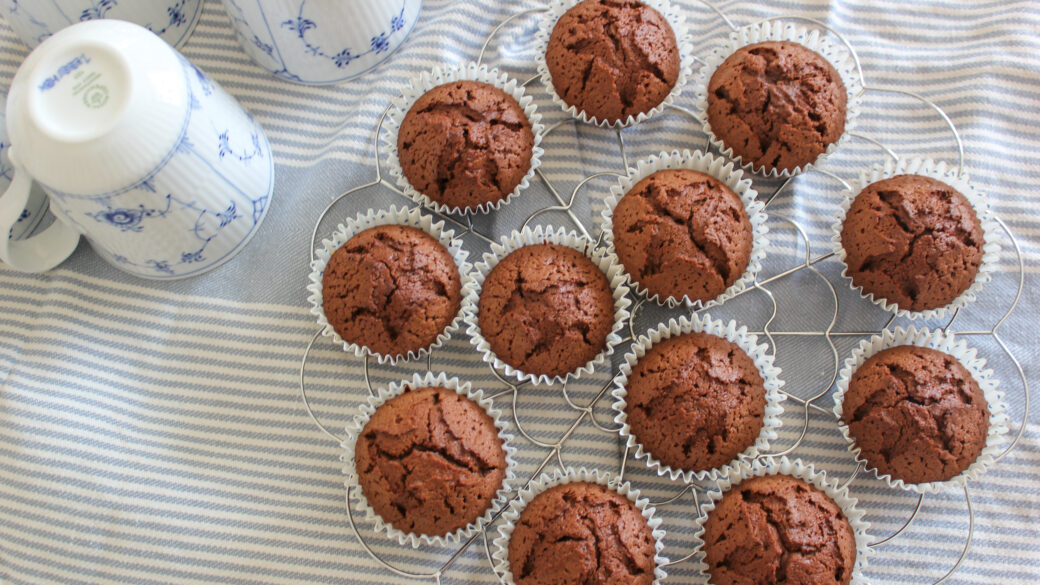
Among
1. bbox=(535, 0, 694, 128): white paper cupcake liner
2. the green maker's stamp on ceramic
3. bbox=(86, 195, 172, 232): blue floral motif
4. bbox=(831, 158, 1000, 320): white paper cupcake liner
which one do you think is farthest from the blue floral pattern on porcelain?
bbox=(831, 158, 1000, 320): white paper cupcake liner

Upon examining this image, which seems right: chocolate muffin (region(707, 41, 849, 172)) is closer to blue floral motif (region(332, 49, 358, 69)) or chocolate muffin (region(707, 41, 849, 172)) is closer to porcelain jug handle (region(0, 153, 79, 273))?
blue floral motif (region(332, 49, 358, 69))

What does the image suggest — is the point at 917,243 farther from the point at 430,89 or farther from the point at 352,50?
the point at 352,50

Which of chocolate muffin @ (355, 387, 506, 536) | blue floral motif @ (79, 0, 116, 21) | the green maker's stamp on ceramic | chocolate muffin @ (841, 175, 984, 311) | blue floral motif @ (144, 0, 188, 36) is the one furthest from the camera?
blue floral motif @ (144, 0, 188, 36)

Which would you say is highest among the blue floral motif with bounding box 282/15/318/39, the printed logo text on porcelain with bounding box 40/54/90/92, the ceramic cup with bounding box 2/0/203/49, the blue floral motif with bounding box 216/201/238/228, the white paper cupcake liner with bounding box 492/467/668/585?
the printed logo text on porcelain with bounding box 40/54/90/92

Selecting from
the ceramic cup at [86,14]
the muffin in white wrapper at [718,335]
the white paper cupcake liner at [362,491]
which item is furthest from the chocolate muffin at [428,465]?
the ceramic cup at [86,14]

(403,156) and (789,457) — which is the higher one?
(403,156)

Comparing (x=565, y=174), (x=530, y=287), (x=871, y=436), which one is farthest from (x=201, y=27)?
(x=871, y=436)

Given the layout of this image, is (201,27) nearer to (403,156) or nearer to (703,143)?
(403,156)

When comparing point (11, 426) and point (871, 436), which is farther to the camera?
point (11, 426)

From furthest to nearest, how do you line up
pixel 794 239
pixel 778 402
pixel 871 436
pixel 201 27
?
pixel 201 27 → pixel 794 239 → pixel 778 402 → pixel 871 436
